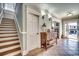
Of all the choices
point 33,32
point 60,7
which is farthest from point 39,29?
point 60,7

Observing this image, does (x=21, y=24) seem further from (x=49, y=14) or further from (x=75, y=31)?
(x=75, y=31)

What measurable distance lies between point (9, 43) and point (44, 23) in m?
0.88

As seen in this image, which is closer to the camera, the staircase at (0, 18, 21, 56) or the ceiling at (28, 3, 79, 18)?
the staircase at (0, 18, 21, 56)

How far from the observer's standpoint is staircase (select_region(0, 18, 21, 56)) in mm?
2031

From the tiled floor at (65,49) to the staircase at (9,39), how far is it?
0.58 metres

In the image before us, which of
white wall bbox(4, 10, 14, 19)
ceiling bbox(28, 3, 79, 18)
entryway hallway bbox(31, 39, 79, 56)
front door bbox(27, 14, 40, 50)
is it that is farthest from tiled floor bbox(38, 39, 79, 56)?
white wall bbox(4, 10, 14, 19)

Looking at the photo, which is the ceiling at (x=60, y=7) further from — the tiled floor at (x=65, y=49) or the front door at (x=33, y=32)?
the tiled floor at (x=65, y=49)

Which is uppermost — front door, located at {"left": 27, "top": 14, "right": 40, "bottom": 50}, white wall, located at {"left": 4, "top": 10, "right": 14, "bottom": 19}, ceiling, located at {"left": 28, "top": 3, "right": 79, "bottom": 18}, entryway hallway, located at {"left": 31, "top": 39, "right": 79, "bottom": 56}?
ceiling, located at {"left": 28, "top": 3, "right": 79, "bottom": 18}

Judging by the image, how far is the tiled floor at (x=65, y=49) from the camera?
7.29 ft

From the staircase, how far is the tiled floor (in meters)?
0.58

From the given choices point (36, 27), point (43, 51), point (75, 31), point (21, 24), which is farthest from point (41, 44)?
point (75, 31)

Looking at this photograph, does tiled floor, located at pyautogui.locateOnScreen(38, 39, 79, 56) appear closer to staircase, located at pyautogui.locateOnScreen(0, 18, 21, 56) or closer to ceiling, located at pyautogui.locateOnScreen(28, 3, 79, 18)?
staircase, located at pyautogui.locateOnScreen(0, 18, 21, 56)

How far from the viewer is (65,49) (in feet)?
7.40

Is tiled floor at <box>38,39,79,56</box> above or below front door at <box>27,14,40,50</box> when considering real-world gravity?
below
